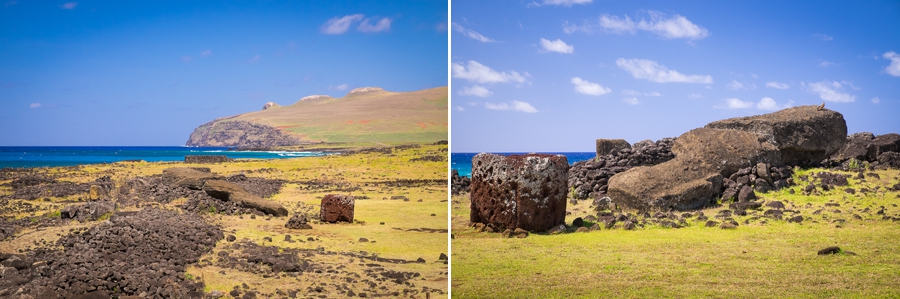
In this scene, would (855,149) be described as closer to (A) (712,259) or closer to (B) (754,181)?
(B) (754,181)

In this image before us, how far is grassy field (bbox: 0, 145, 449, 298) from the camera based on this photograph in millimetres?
6348

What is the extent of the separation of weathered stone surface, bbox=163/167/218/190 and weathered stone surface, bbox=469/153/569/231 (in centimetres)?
483

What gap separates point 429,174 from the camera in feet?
47.2

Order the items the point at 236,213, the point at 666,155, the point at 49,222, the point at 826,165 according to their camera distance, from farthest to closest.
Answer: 1. the point at 666,155
2. the point at 236,213
3. the point at 826,165
4. the point at 49,222

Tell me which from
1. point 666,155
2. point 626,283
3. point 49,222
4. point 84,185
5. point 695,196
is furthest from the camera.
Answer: point 666,155

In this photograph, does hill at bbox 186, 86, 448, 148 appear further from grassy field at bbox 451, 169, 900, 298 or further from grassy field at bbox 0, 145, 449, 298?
grassy field at bbox 451, 169, 900, 298

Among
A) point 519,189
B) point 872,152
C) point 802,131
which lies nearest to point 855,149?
point 872,152

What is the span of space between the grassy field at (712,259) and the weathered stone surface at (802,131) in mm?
2231

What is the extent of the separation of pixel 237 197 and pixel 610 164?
21.9 feet

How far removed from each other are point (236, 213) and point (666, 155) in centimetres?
755

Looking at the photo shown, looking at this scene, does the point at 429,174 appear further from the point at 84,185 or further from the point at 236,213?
the point at 84,185

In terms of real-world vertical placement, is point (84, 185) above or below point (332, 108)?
below

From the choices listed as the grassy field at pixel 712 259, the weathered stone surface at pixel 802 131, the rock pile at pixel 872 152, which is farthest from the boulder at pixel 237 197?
the rock pile at pixel 872 152

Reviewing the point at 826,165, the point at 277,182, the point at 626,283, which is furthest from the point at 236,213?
the point at 826,165
